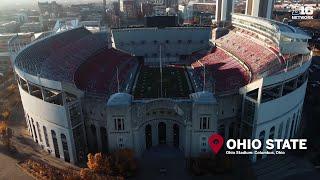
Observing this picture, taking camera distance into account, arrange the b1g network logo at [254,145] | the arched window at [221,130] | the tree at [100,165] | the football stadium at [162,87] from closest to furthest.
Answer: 1. the tree at [100,165]
2. the football stadium at [162,87]
3. the b1g network logo at [254,145]
4. the arched window at [221,130]

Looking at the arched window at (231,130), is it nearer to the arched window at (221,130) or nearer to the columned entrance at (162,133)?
the arched window at (221,130)

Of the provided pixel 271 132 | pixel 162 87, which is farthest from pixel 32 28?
pixel 271 132

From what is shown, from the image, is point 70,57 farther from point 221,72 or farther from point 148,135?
point 221,72

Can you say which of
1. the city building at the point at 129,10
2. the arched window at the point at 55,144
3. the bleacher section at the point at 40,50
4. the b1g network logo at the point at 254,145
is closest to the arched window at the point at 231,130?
the b1g network logo at the point at 254,145

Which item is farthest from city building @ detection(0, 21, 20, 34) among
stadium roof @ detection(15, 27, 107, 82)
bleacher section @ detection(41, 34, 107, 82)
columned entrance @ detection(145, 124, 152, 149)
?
columned entrance @ detection(145, 124, 152, 149)

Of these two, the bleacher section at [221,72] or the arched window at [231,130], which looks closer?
the arched window at [231,130]

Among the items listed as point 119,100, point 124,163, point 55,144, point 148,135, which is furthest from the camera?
point 148,135

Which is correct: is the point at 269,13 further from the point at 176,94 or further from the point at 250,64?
the point at 176,94
